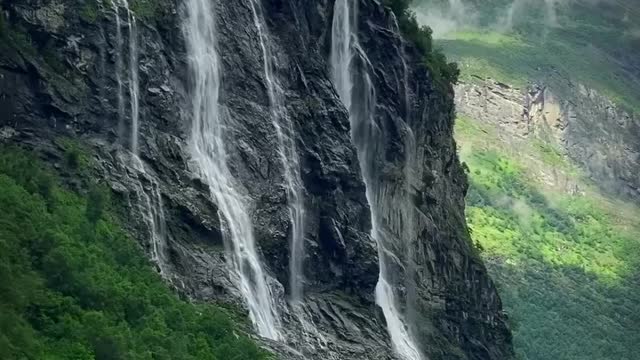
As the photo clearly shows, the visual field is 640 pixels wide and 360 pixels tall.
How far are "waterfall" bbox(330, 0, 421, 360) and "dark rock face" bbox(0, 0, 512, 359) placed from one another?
100 cm

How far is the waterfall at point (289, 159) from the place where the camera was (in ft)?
273

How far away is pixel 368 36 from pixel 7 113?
3593 centimetres

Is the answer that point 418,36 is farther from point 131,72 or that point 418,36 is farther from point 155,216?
point 155,216

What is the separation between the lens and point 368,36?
326 ft

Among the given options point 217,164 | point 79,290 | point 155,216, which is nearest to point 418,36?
point 217,164

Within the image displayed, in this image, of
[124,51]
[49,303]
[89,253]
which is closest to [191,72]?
[124,51]

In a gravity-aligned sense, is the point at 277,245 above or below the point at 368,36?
below

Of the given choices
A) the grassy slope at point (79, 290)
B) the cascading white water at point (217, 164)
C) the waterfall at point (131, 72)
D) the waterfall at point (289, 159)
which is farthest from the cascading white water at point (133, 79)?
the waterfall at point (289, 159)

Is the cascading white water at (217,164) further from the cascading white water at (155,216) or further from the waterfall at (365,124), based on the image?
the waterfall at (365,124)

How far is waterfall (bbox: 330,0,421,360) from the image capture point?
96000mm

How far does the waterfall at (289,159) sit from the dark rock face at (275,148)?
69cm

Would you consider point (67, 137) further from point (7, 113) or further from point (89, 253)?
point (89, 253)

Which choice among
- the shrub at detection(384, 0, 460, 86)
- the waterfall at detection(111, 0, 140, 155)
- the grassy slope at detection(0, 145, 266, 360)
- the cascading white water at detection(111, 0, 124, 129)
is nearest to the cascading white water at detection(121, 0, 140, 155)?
the waterfall at detection(111, 0, 140, 155)

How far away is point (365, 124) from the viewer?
323 feet
